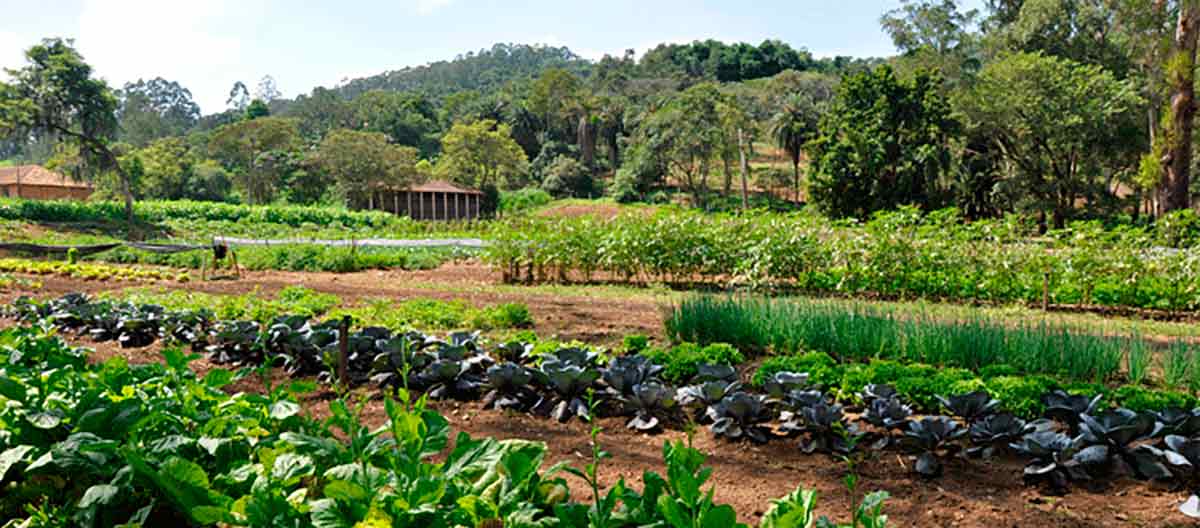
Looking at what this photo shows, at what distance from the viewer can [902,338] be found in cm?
543

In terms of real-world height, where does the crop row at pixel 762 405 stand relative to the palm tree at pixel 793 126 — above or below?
below

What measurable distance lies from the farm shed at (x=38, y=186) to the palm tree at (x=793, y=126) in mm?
43094

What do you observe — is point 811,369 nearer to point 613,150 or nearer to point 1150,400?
point 1150,400

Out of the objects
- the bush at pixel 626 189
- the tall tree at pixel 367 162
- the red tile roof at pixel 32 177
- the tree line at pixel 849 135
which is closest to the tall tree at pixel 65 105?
the tree line at pixel 849 135

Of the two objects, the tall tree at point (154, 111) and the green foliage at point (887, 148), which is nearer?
the green foliage at point (887, 148)

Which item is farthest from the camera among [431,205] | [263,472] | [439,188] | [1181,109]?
[431,205]

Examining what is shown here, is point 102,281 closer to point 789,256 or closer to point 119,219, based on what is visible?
point 789,256

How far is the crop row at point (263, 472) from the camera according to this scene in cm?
183

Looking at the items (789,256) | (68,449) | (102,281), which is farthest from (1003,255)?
(102,281)

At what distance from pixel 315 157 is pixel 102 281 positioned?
41731 mm

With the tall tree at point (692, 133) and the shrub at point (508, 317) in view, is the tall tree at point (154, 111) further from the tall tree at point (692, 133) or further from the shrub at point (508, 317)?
the shrub at point (508, 317)

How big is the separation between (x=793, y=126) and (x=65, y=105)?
38.3 m

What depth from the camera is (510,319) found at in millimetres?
7848

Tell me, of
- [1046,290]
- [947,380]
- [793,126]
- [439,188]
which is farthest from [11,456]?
[793,126]
